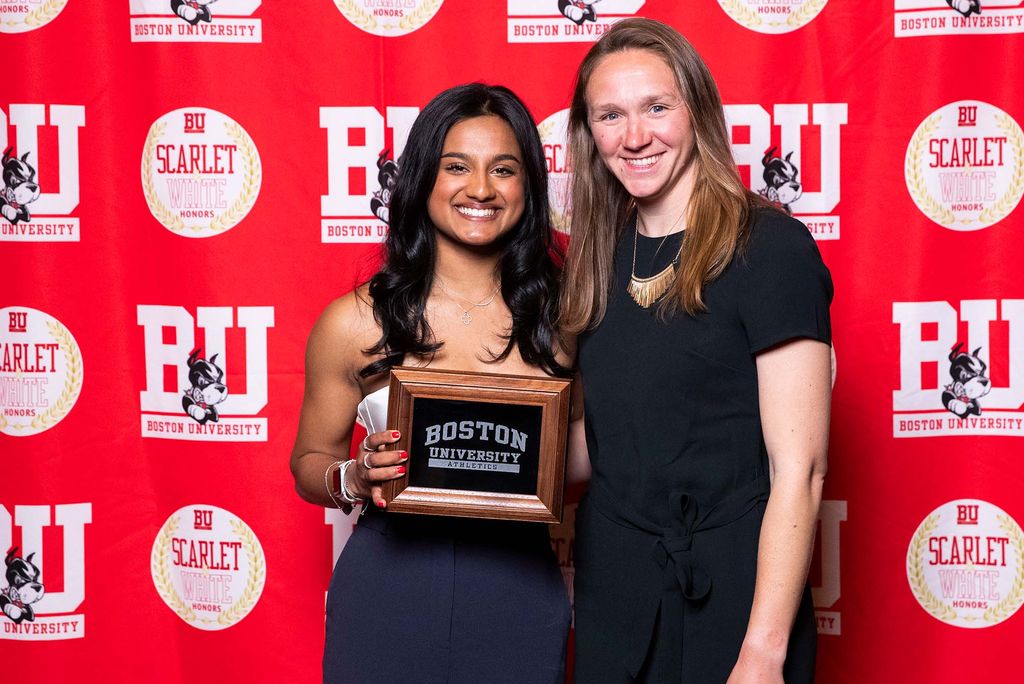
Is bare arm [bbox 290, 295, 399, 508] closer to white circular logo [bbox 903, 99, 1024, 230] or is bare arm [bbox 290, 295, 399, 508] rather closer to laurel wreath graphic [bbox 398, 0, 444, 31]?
laurel wreath graphic [bbox 398, 0, 444, 31]

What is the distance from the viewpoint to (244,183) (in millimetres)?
2119

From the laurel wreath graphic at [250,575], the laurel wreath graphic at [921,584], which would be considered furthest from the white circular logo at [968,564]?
the laurel wreath graphic at [250,575]

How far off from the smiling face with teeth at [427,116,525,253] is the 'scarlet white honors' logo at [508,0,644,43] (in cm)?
62

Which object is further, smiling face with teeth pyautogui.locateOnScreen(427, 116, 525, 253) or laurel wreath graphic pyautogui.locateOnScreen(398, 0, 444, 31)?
laurel wreath graphic pyautogui.locateOnScreen(398, 0, 444, 31)

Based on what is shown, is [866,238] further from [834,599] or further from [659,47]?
[659,47]

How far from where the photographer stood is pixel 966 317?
6.70ft

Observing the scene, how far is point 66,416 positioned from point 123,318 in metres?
0.26

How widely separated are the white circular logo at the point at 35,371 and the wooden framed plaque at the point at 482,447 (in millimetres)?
1204

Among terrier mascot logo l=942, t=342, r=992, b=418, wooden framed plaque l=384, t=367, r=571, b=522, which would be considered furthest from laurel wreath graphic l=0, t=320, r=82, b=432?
terrier mascot logo l=942, t=342, r=992, b=418

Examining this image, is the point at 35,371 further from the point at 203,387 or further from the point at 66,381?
the point at 203,387

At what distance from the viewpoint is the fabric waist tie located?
3.97 feet

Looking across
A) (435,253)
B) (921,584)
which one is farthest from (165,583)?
(921,584)

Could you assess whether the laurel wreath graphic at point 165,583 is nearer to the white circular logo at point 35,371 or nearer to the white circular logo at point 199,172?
the white circular logo at point 35,371

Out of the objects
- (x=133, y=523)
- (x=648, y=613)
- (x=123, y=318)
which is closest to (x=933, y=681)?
(x=648, y=613)
